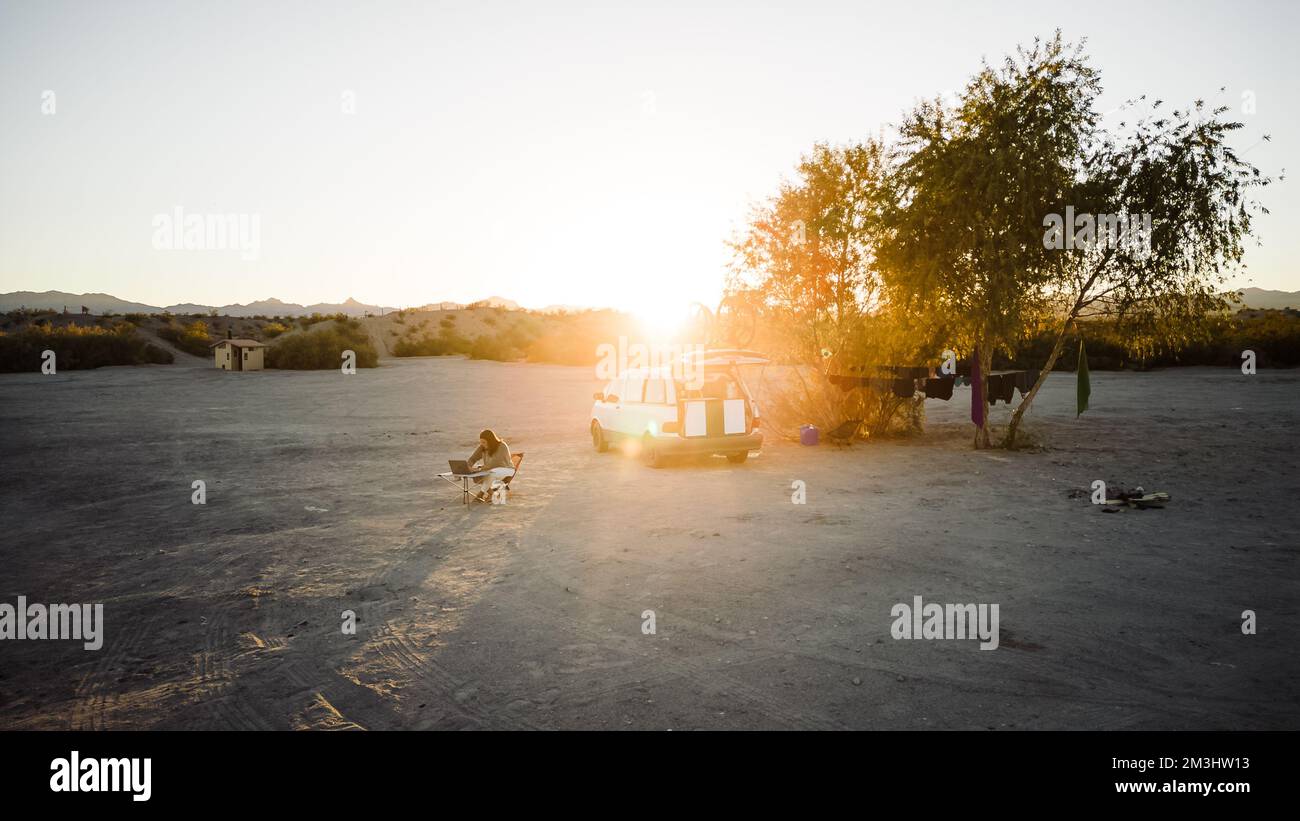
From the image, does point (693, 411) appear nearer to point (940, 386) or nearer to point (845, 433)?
point (845, 433)

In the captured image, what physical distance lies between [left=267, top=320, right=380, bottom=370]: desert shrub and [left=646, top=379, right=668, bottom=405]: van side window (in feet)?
112

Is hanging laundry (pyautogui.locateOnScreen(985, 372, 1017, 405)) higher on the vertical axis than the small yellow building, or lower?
lower

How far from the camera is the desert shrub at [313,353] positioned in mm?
43688

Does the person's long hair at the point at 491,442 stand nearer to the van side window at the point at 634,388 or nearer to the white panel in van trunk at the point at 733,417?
the van side window at the point at 634,388

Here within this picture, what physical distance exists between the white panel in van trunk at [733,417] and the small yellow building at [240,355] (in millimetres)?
35930

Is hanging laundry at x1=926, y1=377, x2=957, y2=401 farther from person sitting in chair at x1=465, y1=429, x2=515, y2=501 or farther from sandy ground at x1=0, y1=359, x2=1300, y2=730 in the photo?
person sitting in chair at x1=465, y1=429, x2=515, y2=501

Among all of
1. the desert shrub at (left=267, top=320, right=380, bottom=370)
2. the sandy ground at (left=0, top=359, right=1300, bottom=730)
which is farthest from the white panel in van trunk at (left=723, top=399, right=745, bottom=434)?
the desert shrub at (left=267, top=320, right=380, bottom=370)

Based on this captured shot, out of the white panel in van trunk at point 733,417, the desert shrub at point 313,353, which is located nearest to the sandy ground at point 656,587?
the white panel in van trunk at point 733,417

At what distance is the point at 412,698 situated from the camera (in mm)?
4973

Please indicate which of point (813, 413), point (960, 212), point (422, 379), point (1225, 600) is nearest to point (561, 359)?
point (422, 379)

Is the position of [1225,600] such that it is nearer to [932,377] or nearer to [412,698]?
[412,698]

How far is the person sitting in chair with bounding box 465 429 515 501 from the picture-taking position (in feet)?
37.3

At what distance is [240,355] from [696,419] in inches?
1423

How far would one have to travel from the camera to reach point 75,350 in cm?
4138
